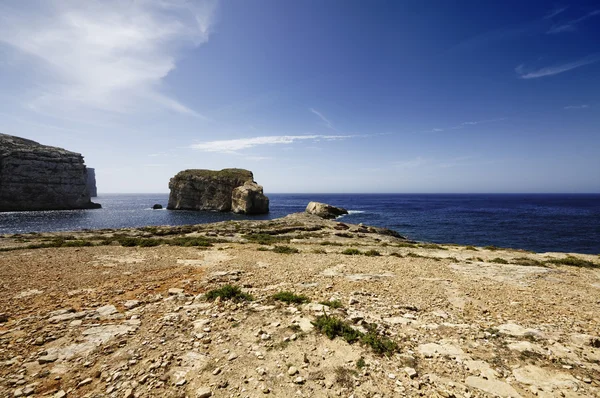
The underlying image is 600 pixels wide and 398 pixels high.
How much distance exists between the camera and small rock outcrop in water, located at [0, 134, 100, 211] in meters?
101

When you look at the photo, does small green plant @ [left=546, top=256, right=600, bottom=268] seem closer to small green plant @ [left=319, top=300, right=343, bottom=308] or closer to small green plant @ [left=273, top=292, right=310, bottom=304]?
small green plant @ [left=319, top=300, right=343, bottom=308]

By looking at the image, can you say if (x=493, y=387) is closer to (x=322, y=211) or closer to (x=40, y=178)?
(x=322, y=211)

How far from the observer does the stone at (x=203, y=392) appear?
5223 mm

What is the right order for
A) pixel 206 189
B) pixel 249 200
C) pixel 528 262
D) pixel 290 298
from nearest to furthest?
pixel 290 298 < pixel 528 262 < pixel 249 200 < pixel 206 189

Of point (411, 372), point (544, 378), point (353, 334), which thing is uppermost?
point (353, 334)

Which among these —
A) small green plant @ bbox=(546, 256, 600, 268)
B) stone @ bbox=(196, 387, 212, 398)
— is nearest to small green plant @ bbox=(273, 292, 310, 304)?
stone @ bbox=(196, 387, 212, 398)

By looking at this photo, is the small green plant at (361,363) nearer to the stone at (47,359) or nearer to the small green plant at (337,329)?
the small green plant at (337,329)

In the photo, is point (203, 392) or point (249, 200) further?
point (249, 200)

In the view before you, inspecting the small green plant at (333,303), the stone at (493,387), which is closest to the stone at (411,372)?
the stone at (493,387)

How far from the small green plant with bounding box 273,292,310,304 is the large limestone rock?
8749 centimetres

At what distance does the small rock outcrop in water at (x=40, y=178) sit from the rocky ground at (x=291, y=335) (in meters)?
134

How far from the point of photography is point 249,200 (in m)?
95.8

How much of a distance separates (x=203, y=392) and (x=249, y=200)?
3631 inches

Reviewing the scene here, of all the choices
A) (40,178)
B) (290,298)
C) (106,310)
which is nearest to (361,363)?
(290,298)
